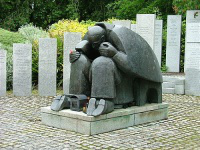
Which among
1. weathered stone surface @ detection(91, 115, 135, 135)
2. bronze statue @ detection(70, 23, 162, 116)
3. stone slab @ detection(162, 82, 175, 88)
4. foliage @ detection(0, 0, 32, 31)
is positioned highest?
foliage @ detection(0, 0, 32, 31)

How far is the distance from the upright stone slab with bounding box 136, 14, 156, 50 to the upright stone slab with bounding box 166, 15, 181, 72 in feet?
4.52

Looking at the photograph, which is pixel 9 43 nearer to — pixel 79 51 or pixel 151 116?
pixel 79 51

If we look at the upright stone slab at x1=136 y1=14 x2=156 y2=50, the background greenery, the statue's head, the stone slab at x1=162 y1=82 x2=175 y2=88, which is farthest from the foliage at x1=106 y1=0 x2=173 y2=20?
the statue's head

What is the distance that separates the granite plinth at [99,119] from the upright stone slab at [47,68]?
299cm

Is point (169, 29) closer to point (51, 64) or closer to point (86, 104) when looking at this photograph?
point (51, 64)

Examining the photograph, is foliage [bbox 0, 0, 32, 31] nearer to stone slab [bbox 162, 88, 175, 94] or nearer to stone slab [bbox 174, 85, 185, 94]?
stone slab [bbox 162, 88, 175, 94]

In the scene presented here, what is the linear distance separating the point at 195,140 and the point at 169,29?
6937 mm

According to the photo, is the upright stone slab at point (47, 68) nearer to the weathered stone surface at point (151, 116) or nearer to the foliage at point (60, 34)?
the foliage at point (60, 34)

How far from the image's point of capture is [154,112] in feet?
23.2

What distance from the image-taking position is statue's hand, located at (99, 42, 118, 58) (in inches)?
250

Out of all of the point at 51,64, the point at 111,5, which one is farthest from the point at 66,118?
the point at 111,5

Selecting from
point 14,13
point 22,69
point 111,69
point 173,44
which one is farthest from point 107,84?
point 14,13

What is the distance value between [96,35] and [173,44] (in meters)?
6.28

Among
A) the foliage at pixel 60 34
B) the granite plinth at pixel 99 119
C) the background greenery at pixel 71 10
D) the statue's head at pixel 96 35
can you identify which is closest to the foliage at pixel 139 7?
the background greenery at pixel 71 10
